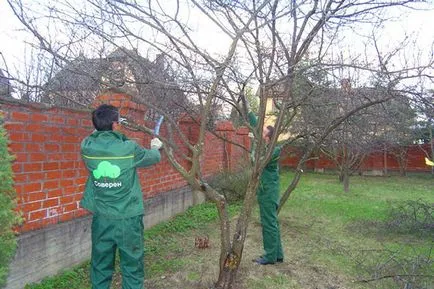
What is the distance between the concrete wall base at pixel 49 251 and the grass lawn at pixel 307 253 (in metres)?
0.11

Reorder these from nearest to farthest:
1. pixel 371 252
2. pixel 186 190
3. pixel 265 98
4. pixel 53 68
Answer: pixel 265 98 → pixel 371 252 → pixel 53 68 → pixel 186 190

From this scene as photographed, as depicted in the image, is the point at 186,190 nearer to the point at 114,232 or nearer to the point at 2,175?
the point at 114,232

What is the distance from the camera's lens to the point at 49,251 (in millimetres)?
4293

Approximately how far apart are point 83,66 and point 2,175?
2218 millimetres

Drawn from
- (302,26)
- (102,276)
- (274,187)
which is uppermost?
(302,26)

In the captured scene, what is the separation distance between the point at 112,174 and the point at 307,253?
315cm

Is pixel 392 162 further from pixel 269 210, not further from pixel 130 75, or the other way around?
pixel 130 75

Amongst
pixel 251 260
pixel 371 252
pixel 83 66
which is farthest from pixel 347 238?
pixel 83 66

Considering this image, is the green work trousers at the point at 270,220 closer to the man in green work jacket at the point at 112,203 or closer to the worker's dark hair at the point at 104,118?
the man in green work jacket at the point at 112,203

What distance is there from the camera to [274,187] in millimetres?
4887

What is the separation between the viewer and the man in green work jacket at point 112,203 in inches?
136

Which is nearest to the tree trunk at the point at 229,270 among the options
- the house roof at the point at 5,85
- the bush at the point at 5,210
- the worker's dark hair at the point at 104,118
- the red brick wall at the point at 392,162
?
the worker's dark hair at the point at 104,118

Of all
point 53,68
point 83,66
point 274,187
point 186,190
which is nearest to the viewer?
point 83,66

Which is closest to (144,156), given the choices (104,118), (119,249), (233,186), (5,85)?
(104,118)
